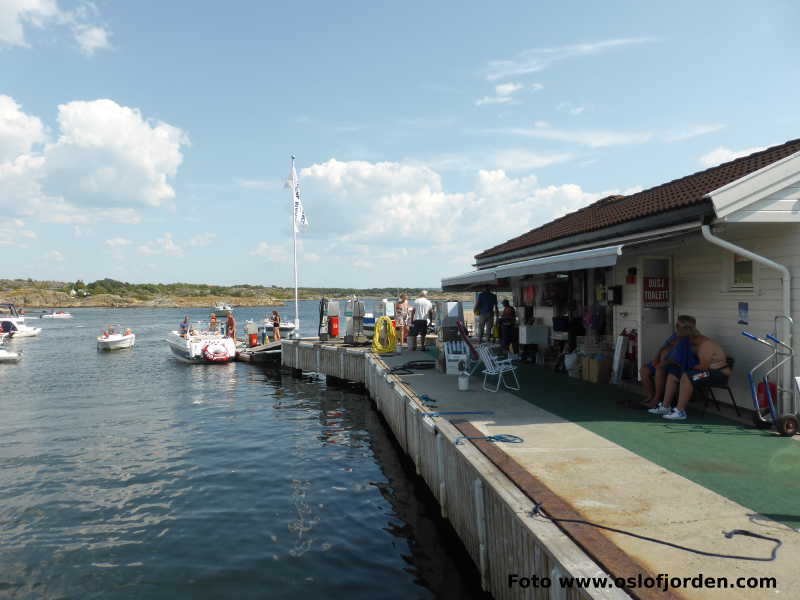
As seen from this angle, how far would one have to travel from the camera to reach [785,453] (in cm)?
591

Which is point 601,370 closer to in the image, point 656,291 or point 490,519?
point 656,291

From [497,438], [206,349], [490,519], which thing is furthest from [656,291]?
[206,349]

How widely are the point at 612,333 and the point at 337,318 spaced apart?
39.4 ft

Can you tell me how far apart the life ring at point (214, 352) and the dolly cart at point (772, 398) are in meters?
22.5

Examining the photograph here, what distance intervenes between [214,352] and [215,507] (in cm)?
1850

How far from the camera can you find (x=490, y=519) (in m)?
5.10

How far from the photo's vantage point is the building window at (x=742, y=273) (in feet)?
25.0

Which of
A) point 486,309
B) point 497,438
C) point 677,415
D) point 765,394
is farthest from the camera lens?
point 486,309

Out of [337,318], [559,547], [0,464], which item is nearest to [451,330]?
[337,318]

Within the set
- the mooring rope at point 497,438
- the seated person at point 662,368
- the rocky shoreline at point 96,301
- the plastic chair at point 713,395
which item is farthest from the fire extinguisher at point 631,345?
the rocky shoreline at point 96,301

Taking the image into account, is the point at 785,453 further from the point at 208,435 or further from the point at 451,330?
the point at 208,435

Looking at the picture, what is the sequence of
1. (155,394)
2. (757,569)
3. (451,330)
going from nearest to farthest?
(757,569), (451,330), (155,394)

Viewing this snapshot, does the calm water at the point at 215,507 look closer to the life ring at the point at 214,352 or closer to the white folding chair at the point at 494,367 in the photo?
the white folding chair at the point at 494,367

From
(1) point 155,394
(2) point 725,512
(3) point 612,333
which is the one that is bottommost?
(1) point 155,394
